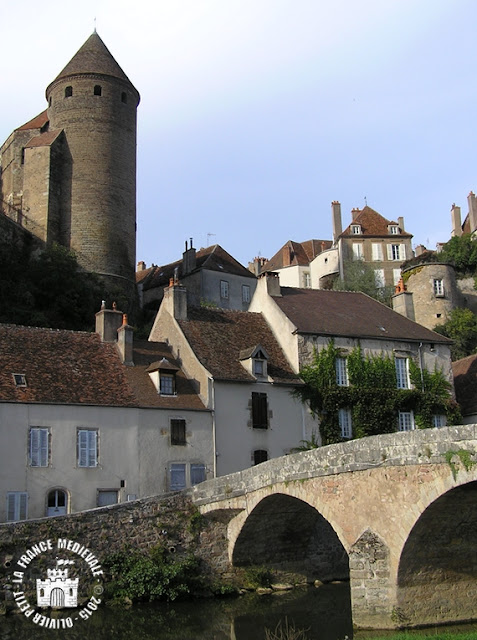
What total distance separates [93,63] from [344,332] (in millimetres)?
24679

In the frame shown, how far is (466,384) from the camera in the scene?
32031 millimetres

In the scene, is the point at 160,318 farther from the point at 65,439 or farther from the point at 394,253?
the point at 394,253

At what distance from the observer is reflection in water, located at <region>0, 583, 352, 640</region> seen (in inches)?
658

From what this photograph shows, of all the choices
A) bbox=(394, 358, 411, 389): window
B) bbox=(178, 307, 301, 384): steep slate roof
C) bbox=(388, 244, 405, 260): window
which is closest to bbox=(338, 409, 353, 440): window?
bbox=(178, 307, 301, 384): steep slate roof

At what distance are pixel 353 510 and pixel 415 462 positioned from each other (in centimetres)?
204

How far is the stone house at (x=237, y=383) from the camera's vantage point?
2550 cm

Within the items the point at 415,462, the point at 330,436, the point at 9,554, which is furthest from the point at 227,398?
the point at 415,462

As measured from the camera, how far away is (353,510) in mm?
16453

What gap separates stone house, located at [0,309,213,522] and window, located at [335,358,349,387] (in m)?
5.30

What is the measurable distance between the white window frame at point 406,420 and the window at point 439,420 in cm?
89

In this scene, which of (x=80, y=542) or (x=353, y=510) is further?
(x=80, y=542)

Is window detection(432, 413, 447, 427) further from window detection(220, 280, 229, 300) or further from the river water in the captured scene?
A: window detection(220, 280, 229, 300)

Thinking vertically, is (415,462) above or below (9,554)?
above

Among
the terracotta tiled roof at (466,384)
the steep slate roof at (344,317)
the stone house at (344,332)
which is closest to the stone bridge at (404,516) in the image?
the stone house at (344,332)
